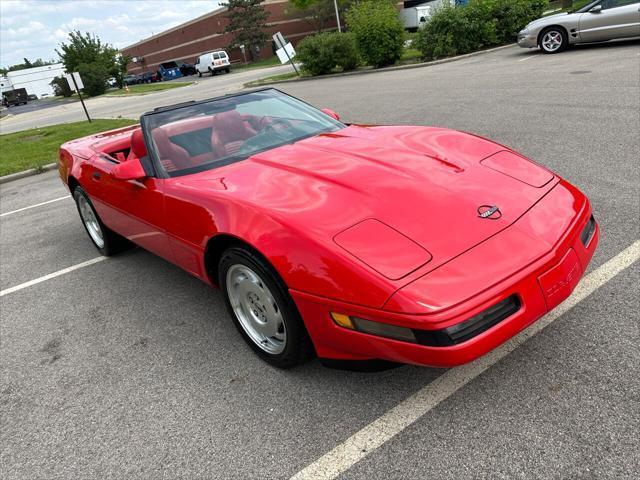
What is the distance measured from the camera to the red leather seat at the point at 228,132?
10.9 ft

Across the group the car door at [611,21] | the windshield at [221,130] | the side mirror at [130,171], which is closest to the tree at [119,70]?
the car door at [611,21]

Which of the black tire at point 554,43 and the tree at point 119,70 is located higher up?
the tree at point 119,70

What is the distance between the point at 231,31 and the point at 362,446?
6306 centimetres

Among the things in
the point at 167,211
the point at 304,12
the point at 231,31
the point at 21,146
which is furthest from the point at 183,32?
the point at 167,211

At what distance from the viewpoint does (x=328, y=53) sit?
21.5m

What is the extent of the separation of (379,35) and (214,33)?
162 feet

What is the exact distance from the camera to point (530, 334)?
2.63 m

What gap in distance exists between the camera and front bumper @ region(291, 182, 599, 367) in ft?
6.20

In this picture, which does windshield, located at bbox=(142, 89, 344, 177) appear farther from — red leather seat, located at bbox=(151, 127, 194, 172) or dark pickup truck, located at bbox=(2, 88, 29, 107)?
dark pickup truck, located at bbox=(2, 88, 29, 107)

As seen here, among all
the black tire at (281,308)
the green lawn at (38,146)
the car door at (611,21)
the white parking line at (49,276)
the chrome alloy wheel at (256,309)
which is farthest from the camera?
the car door at (611,21)

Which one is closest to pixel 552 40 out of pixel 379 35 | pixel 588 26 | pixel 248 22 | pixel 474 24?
pixel 588 26

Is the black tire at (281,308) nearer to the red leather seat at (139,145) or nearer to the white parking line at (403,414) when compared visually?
the white parking line at (403,414)

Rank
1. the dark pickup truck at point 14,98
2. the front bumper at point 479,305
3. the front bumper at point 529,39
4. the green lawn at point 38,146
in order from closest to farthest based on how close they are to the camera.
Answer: the front bumper at point 479,305 → the green lawn at point 38,146 → the front bumper at point 529,39 → the dark pickup truck at point 14,98

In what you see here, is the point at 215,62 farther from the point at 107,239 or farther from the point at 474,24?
the point at 107,239
